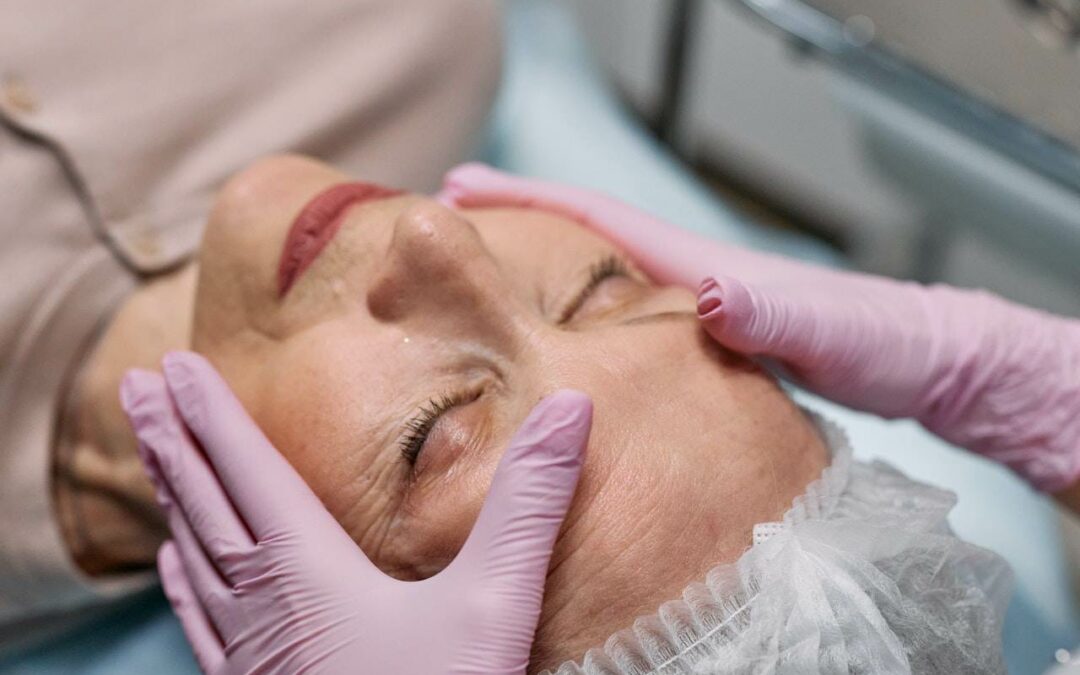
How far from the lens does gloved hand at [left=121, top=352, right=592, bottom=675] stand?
781mm

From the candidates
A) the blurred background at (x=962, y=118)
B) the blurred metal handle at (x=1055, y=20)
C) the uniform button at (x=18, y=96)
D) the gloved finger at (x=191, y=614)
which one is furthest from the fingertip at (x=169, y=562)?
the blurred metal handle at (x=1055, y=20)

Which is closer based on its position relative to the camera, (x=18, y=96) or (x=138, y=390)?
(x=138, y=390)

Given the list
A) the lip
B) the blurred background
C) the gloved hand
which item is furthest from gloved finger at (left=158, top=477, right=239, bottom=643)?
the blurred background

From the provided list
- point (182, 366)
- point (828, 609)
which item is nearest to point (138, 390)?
point (182, 366)

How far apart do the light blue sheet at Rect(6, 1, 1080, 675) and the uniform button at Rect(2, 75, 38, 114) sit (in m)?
0.58

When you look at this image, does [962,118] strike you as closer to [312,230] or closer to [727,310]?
[727,310]

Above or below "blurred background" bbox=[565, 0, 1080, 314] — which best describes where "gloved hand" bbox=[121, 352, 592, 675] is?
below

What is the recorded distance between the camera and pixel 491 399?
2.91 ft

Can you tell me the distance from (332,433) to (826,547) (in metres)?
0.41

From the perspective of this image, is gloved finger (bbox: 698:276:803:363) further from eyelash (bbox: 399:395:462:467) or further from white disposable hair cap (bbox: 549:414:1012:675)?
eyelash (bbox: 399:395:462:467)

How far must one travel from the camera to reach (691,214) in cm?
162

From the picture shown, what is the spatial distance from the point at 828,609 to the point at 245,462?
49 cm

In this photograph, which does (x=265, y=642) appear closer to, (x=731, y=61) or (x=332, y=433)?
(x=332, y=433)

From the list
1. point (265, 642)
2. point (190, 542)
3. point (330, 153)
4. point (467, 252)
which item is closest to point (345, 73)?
point (330, 153)
